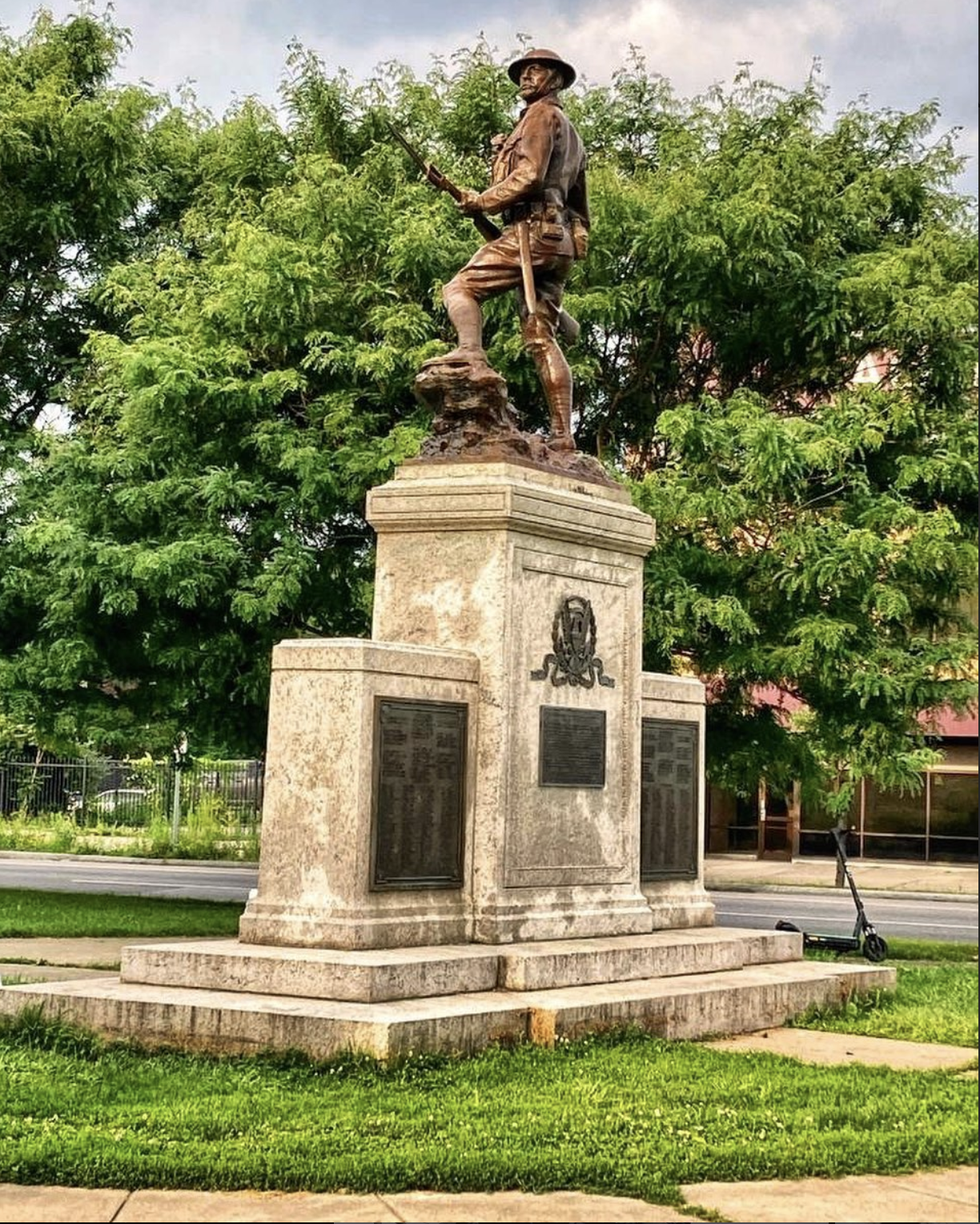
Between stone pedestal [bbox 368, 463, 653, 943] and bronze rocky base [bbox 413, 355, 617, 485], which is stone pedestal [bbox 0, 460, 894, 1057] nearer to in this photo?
stone pedestal [bbox 368, 463, 653, 943]

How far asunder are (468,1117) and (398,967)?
1.97 m

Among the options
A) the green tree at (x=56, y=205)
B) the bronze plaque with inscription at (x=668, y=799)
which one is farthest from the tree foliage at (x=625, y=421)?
the bronze plaque with inscription at (x=668, y=799)

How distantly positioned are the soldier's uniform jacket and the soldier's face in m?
0.06

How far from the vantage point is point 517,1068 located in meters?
8.11

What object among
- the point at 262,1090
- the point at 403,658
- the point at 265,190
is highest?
the point at 265,190

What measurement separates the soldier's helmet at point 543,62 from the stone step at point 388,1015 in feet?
20.1

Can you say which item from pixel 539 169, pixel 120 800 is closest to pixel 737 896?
pixel 120 800

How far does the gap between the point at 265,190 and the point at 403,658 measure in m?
11.6

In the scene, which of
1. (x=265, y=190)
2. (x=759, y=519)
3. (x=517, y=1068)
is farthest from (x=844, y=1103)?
(x=265, y=190)

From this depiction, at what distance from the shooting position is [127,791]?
40906 millimetres

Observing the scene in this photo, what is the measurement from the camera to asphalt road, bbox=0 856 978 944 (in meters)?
21.5

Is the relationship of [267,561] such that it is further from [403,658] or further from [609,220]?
[403,658]

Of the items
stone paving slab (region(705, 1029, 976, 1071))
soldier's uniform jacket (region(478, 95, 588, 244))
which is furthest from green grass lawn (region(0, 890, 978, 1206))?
soldier's uniform jacket (region(478, 95, 588, 244))

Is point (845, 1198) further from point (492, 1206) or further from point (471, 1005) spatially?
point (471, 1005)
